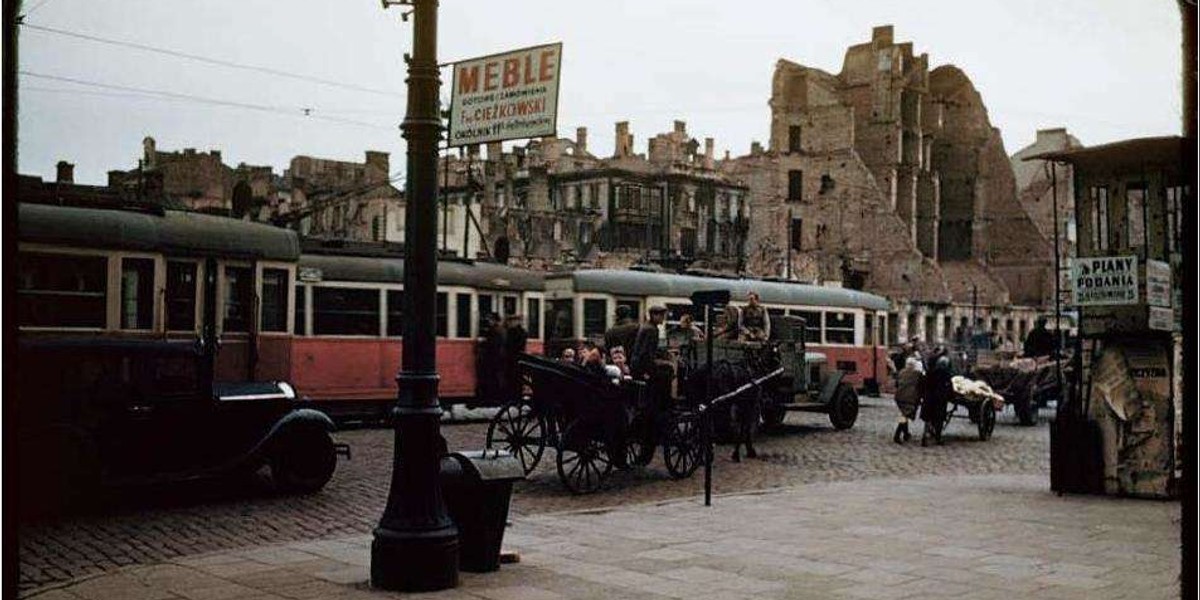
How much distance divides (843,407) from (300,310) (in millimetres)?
10026

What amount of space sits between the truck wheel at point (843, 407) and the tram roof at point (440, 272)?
704cm

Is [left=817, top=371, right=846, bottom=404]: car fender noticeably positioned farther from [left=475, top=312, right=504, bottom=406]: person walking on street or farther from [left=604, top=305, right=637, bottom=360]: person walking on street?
[left=475, top=312, right=504, bottom=406]: person walking on street

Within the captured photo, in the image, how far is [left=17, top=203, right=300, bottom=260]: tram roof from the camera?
1388cm

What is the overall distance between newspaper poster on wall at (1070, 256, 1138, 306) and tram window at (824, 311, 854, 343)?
18440mm

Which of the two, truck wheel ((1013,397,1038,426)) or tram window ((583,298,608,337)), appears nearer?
truck wheel ((1013,397,1038,426))

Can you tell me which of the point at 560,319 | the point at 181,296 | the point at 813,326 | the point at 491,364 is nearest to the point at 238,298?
the point at 181,296

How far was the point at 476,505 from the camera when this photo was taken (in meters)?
7.64

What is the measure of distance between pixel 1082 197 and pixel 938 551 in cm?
517

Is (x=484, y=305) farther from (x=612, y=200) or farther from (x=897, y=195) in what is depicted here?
(x=897, y=195)

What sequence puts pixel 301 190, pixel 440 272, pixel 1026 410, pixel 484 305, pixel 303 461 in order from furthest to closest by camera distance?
pixel 301 190, pixel 1026 410, pixel 484 305, pixel 440 272, pixel 303 461

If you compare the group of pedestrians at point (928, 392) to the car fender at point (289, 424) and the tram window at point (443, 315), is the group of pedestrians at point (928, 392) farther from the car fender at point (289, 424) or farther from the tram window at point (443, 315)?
the car fender at point (289, 424)

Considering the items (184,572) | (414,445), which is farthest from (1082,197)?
(184,572)

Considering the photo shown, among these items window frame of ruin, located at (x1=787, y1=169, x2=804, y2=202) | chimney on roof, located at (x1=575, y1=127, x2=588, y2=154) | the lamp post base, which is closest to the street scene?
the lamp post base

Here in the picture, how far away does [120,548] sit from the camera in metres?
8.75
